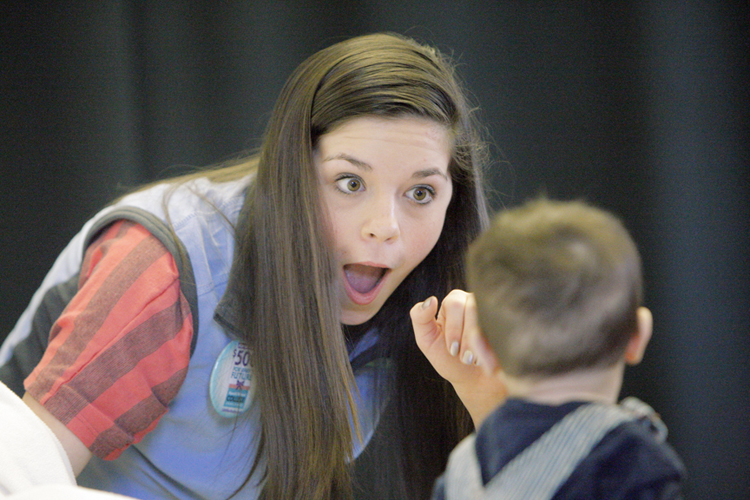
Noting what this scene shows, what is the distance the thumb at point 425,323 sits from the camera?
867 millimetres

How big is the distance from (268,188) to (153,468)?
471mm

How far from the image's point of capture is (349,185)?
944mm

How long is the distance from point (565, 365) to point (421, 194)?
52 cm

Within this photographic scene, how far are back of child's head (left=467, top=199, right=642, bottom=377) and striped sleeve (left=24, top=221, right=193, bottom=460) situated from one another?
56 centimetres

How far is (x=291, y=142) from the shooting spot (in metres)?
0.95

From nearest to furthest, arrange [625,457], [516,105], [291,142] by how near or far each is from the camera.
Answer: [625,457]
[291,142]
[516,105]

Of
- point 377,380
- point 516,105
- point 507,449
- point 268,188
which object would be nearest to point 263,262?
point 268,188

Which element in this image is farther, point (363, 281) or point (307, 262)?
point (363, 281)

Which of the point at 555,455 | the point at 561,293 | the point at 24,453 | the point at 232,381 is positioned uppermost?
the point at 561,293

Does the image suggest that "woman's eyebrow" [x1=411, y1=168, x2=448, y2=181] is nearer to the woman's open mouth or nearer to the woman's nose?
the woman's nose

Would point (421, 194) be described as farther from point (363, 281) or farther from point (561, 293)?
point (561, 293)

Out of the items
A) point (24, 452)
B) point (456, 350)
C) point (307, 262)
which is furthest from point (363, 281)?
point (24, 452)

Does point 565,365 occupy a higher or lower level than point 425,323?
higher

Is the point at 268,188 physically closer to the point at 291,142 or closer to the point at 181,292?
the point at 291,142
